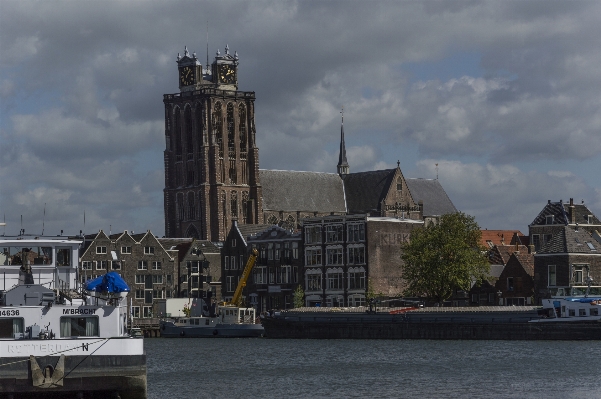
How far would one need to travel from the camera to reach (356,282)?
134 metres

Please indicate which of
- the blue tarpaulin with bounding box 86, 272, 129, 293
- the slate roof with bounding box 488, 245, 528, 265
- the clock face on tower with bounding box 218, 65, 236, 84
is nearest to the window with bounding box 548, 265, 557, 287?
the slate roof with bounding box 488, 245, 528, 265

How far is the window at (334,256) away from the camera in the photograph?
135125 millimetres

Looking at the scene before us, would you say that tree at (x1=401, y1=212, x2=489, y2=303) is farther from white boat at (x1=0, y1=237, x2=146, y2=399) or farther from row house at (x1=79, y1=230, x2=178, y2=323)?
white boat at (x1=0, y1=237, x2=146, y2=399)

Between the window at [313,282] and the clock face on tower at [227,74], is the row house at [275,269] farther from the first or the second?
the clock face on tower at [227,74]

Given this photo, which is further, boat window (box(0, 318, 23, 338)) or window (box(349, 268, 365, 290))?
window (box(349, 268, 365, 290))

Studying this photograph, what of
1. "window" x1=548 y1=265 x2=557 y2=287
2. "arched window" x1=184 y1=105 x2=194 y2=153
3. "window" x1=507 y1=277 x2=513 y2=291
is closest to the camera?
"window" x1=548 y1=265 x2=557 y2=287

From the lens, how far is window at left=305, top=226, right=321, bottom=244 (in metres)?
138

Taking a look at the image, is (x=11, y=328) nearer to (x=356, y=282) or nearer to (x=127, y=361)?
(x=127, y=361)

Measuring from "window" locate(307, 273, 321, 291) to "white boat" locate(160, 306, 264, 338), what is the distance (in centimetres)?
1137

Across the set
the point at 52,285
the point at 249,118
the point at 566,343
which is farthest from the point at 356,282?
the point at 52,285

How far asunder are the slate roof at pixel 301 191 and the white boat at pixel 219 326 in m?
54.5

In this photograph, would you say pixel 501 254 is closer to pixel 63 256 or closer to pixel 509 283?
pixel 509 283

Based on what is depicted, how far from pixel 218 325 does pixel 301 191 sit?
64.9 metres

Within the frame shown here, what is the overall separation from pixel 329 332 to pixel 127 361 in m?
69.9
